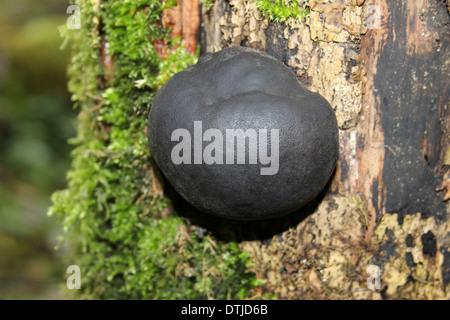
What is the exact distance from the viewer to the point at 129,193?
7.98 feet

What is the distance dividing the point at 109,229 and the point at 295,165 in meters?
1.33

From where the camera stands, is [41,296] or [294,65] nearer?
[294,65]

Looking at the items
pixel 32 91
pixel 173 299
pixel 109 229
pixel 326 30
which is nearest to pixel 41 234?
pixel 32 91

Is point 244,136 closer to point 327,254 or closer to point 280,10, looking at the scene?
point 280,10

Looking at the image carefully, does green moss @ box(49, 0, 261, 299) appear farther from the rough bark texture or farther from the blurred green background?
the blurred green background

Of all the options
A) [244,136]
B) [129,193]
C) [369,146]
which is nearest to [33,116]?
[129,193]

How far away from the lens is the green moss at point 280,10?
1.96 meters

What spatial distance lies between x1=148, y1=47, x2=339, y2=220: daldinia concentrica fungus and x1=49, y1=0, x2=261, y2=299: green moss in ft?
1.70

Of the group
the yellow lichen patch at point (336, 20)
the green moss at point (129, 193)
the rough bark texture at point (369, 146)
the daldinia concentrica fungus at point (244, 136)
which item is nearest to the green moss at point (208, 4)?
the rough bark texture at point (369, 146)

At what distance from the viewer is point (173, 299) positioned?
2350 mm


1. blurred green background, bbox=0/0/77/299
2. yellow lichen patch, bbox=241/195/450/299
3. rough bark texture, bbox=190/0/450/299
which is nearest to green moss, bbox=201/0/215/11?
rough bark texture, bbox=190/0/450/299

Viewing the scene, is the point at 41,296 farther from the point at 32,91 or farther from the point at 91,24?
the point at 91,24

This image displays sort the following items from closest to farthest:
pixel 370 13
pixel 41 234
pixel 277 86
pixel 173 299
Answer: pixel 277 86 → pixel 370 13 → pixel 173 299 → pixel 41 234

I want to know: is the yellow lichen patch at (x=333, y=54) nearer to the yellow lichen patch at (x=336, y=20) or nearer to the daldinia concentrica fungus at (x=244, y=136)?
the yellow lichen patch at (x=336, y=20)
